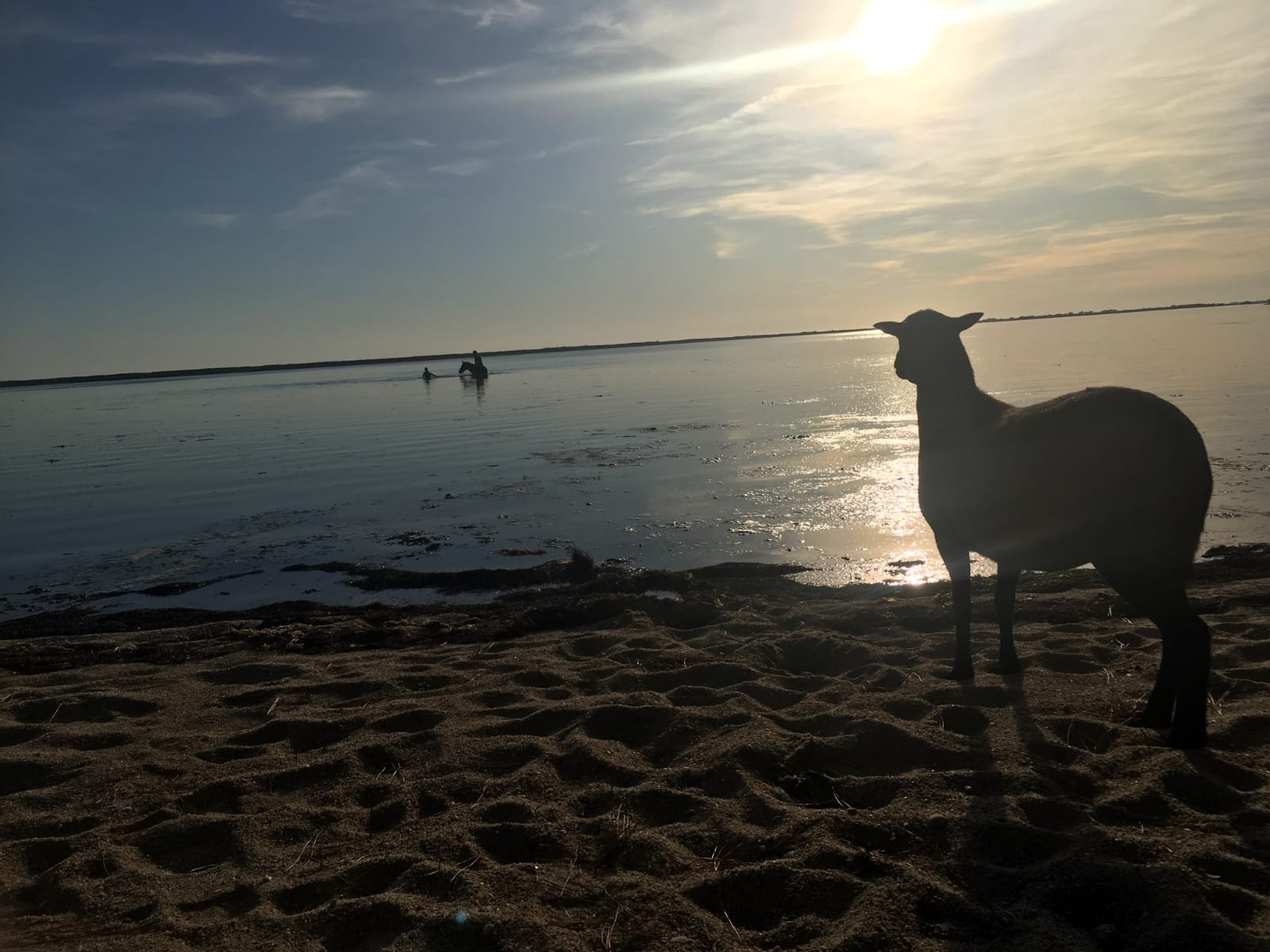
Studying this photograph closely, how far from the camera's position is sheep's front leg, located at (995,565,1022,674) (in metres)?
5.92

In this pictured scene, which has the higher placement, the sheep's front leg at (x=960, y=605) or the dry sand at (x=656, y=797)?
the sheep's front leg at (x=960, y=605)

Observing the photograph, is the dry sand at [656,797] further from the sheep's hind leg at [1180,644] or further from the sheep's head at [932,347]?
the sheep's head at [932,347]

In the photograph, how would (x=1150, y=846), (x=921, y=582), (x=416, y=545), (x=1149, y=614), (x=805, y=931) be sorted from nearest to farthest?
(x=805, y=931)
(x=1150, y=846)
(x=1149, y=614)
(x=921, y=582)
(x=416, y=545)

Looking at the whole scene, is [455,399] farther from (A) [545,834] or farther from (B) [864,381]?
(A) [545,834]

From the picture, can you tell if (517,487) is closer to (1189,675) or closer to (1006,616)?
(1006,616)

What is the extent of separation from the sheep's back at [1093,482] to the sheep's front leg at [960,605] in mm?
441

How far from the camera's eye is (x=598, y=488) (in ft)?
52.3

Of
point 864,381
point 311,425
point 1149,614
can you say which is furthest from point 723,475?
point 864,381

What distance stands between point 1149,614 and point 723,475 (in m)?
12.0

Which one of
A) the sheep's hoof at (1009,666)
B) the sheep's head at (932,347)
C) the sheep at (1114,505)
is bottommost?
the sheep's hoof at (1009,666)

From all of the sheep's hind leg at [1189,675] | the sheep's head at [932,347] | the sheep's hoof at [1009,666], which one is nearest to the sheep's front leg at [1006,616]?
the sheep's hoof at [1009,666]

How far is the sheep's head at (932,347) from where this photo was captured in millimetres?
6488

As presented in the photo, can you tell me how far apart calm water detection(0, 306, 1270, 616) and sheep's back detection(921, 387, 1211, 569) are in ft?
14.2

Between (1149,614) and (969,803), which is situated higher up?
(1149,614)
